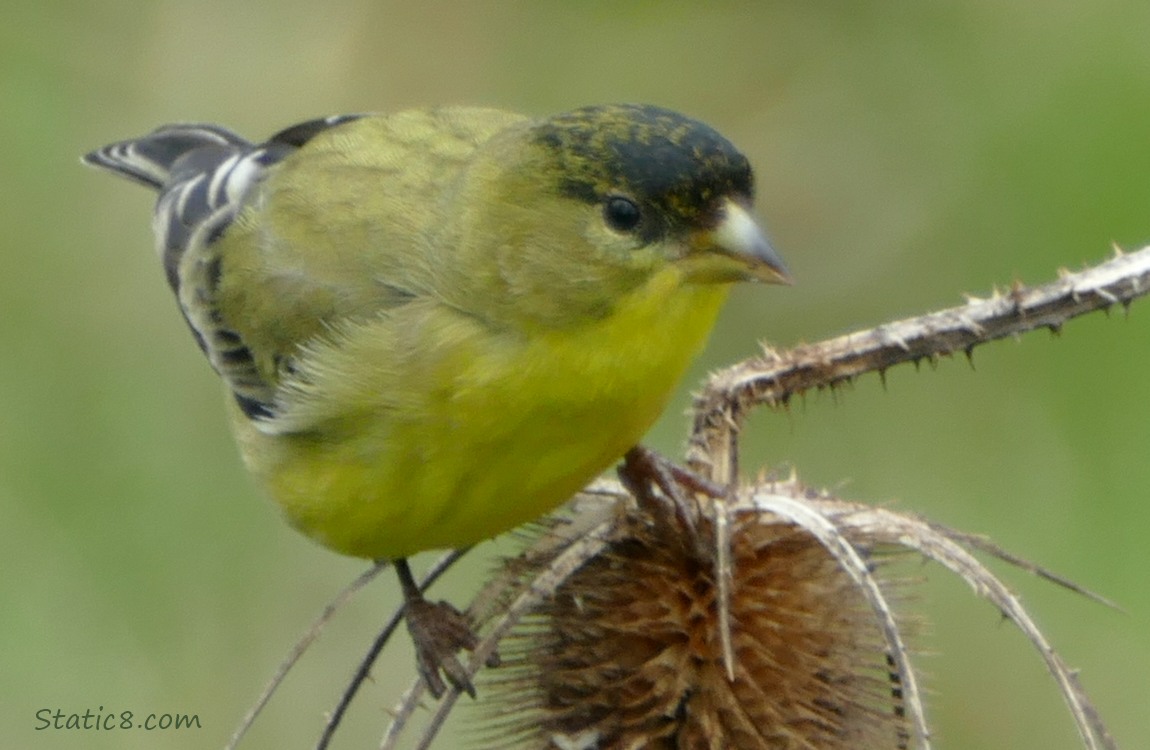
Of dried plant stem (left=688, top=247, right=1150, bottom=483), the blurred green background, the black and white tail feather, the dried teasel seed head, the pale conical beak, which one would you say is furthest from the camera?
the blurred green background

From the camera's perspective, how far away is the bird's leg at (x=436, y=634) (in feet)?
11.6

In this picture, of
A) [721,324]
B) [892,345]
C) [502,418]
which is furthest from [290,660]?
[721,324]

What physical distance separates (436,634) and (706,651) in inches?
25.7

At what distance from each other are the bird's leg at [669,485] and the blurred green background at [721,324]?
1693mm

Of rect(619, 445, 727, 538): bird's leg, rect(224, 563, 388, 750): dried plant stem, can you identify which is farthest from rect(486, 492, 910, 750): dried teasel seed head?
rect(224, 563, 388, 750): dried plant stem

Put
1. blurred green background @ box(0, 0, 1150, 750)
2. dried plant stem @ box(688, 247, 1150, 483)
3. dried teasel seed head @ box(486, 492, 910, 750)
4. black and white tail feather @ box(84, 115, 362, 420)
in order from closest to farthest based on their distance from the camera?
1. dried plant stem @ box(688, 247, 1150, 483)
2. dried teasel seed head @ box(486, 492, 910, 750)
3. black and white tail feather @ box(84, 115, 362, 420)
4. blurred green background @ box(0, 0, 1150, 750)

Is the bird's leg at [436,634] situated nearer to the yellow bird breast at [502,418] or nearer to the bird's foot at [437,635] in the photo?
the bird's foot at [437,635]

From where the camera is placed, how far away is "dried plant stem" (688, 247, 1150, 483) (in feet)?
9.32

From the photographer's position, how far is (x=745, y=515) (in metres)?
3.17

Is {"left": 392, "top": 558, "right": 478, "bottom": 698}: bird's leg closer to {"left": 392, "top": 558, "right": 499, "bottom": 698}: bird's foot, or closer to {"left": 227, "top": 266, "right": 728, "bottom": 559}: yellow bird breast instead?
{"left": 392, "top": 558, "right": 499, "bottom": 698}: bird's foot

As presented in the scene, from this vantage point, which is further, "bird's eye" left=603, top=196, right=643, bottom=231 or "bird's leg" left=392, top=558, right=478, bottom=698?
"bird's leg" left=392, top=558, right=478, bottom=698

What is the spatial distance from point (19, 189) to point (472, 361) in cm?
304

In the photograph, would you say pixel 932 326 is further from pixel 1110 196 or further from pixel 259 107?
pixel 259 107

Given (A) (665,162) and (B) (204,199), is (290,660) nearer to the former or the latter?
(A) (665,162)
